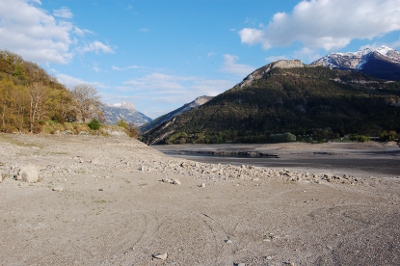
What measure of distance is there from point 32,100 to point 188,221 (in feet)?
113

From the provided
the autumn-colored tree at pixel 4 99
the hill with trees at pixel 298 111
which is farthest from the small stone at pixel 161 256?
the hill with trees at pixel 298 111

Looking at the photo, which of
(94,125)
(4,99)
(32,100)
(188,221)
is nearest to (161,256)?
(188,221)

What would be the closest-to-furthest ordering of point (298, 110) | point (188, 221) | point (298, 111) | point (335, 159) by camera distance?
point (188, 221)
point (335, 159)
point (298, 111)
point (298, 110)

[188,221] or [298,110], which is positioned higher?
[298,110]

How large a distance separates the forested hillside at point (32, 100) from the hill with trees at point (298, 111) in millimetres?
50192

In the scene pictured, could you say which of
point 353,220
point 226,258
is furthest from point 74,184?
point 353,220

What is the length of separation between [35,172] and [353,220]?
11.7m

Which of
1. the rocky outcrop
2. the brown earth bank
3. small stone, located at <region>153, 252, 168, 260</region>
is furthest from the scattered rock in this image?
the rocky outcrop

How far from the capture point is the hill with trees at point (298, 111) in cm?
8200

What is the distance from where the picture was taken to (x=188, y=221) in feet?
25.1

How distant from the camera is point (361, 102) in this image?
9662 cm

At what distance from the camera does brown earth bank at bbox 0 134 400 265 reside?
552 cm

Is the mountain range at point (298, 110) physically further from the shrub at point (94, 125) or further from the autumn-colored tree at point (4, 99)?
the autumn-colored tree at point (4, 99)

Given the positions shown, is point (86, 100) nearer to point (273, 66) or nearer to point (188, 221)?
point (188, 221)
